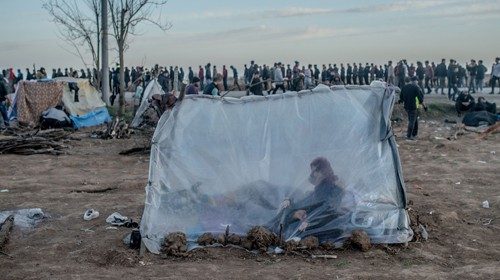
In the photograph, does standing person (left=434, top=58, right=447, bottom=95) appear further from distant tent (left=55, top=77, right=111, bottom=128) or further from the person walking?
distant tent (left=55, top=77, right=111, bottom=128)

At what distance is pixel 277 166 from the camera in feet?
25.5

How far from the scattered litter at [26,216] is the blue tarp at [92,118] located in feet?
40.1

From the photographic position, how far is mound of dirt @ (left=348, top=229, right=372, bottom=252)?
278 inches

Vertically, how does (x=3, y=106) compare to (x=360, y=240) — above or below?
above

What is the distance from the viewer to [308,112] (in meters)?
8.00

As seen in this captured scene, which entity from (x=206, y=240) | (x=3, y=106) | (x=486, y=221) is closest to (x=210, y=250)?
(x=206, y=240)

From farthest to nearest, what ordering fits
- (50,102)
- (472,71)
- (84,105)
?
(472,71)
(84,105)
(50,102)

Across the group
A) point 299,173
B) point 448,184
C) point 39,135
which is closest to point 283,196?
point 299,173

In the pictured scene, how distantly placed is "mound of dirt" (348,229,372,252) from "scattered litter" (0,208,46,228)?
4409 millimetres

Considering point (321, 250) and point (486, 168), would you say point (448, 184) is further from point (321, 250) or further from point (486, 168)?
point (321, 250)

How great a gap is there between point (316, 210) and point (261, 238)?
0.81 meters

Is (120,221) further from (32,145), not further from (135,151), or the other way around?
(32,145)

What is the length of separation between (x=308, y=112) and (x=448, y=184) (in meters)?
4.38

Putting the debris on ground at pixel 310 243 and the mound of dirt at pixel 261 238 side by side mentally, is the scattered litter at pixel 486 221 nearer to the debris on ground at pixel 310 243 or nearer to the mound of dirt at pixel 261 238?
the debris on ground at pixel 310 243
